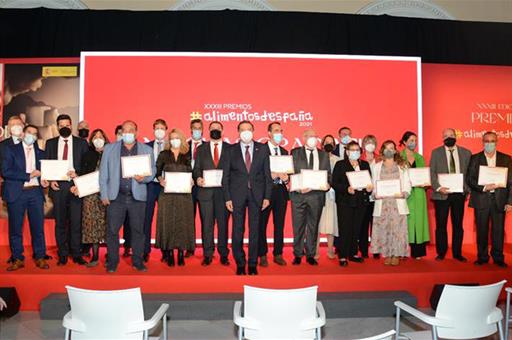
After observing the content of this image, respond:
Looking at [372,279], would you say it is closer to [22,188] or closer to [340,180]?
[340,180]

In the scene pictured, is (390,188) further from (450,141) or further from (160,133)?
(160,133)

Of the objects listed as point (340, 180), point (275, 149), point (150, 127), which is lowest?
point (340, 180)

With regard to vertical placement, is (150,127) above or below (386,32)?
below

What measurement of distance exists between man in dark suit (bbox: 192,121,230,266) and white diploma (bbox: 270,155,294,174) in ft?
1.91

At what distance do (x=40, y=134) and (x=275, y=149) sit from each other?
13.3 feet

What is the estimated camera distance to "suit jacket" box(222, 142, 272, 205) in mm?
4672

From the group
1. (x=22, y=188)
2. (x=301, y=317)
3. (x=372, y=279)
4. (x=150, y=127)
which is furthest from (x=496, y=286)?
(x=150, y=127)

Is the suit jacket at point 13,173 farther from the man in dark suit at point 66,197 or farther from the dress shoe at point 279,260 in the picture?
the dress shoe at point 279,260

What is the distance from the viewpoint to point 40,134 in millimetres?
6711

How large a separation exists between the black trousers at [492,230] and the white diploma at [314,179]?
2.09 meters

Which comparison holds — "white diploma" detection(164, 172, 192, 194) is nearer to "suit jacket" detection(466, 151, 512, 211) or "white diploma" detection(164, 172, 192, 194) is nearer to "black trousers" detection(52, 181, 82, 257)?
"black trousers" detection(52, 181, 82, 257)

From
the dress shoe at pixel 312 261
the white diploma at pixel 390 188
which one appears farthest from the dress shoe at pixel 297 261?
the white diploma at pixel 390 188

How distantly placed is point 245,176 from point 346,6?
4.43 meters

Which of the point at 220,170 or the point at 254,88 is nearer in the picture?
the point at 220,170
